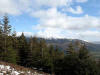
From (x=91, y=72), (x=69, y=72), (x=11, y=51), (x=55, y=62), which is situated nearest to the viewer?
(x=91, y=72)

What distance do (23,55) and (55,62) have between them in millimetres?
10274

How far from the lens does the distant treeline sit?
35375mm

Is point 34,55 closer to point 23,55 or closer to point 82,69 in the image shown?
point 23,55

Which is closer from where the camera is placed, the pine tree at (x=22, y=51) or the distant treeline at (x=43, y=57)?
the distant treeline at (x=43, y=57)

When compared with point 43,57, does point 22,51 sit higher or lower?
higher

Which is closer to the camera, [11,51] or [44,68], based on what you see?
[11,51]

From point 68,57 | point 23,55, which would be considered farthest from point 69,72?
point 23,55

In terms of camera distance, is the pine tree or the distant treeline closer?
the distant treeline

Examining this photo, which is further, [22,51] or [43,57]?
[22,51]

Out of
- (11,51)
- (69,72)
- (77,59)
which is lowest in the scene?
(69,72)

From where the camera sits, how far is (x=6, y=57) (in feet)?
116

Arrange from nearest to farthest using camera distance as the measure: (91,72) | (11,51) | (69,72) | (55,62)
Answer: (91,72) < (11,51) < (69,72) < (55,62)

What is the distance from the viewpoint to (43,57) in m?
40.9

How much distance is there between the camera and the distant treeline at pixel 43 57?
116 feet
